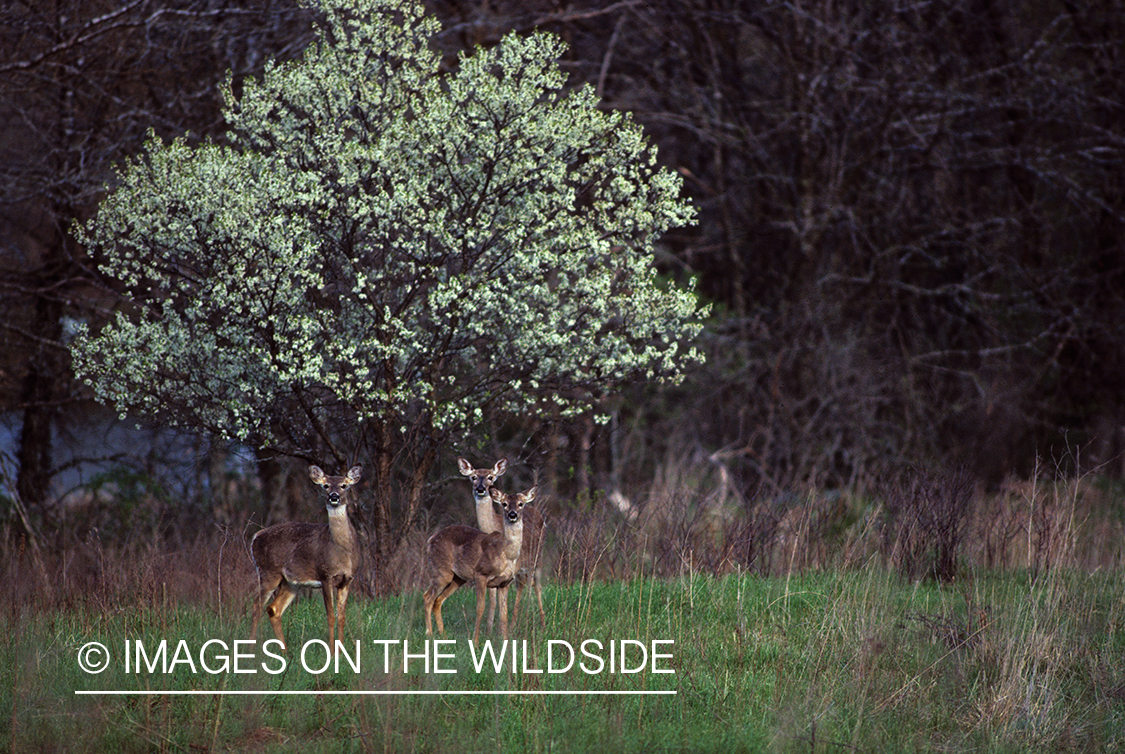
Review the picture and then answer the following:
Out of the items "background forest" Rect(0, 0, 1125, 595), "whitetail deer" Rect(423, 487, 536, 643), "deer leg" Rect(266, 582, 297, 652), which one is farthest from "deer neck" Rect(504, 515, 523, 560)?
"background forest" Rect(0, 0, 1125, 595)

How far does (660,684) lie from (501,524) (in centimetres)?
140

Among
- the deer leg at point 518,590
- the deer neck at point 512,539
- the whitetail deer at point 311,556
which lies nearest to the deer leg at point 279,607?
the whitetail deer at point 311,556

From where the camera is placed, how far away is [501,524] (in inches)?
291

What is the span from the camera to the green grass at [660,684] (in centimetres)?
618

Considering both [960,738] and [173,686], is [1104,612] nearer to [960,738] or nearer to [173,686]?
[960,738]

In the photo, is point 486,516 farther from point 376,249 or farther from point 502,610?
point 376,249

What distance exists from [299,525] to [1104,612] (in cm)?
599

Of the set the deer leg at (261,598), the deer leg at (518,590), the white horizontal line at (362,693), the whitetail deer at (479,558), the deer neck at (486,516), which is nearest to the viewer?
the white horizontal line at (362,693)

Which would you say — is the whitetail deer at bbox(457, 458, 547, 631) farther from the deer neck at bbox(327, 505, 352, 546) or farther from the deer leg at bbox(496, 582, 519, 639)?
the deer neck at bbox(327, 505, 352, 546)

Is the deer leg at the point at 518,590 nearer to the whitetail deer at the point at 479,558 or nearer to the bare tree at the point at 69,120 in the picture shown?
the whitetail deer at the point at 479,558

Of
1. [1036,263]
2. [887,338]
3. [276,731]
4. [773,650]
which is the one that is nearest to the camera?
[276,731]

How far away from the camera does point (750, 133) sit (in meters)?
20.0

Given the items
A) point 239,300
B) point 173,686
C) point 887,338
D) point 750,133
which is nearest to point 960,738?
point 173,686

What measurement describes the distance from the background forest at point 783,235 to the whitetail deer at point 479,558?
4.27 meters
